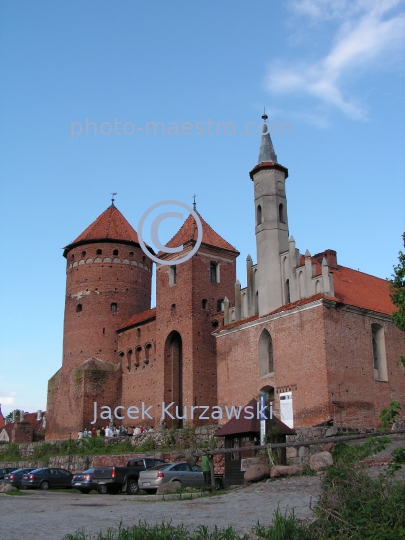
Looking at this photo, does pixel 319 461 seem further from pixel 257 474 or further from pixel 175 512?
pixel 175 512

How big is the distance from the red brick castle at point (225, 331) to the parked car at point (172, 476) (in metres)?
7.16

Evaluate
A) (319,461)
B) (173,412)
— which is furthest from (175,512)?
(173,412)

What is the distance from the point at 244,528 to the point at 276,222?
2121 cm

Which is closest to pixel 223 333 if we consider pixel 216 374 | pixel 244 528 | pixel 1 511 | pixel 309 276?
pixel 216 374

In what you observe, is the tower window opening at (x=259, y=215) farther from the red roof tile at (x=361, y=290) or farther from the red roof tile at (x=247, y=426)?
the red roof tile at (x=247, y=426)

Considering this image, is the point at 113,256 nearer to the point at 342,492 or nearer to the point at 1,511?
the point at 1,511

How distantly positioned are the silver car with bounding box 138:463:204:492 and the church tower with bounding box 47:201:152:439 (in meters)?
19.7

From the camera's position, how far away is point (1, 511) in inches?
539

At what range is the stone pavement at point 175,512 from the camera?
32.7 ft

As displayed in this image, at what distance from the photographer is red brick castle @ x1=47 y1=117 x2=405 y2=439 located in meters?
26.1

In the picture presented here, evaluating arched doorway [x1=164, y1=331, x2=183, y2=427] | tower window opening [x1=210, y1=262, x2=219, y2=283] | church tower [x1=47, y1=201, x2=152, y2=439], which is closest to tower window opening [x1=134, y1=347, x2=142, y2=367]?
church tower [x1=47, y1=201, x2=152, y2=439]

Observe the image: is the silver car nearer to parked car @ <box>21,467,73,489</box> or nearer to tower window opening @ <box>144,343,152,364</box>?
parked car @ <box>21,467,73,489</box>

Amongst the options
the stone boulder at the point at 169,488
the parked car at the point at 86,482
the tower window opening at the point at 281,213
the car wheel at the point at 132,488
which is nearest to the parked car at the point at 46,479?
the parked car at the point at 86,482

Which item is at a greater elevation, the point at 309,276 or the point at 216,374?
the point at 309,276
